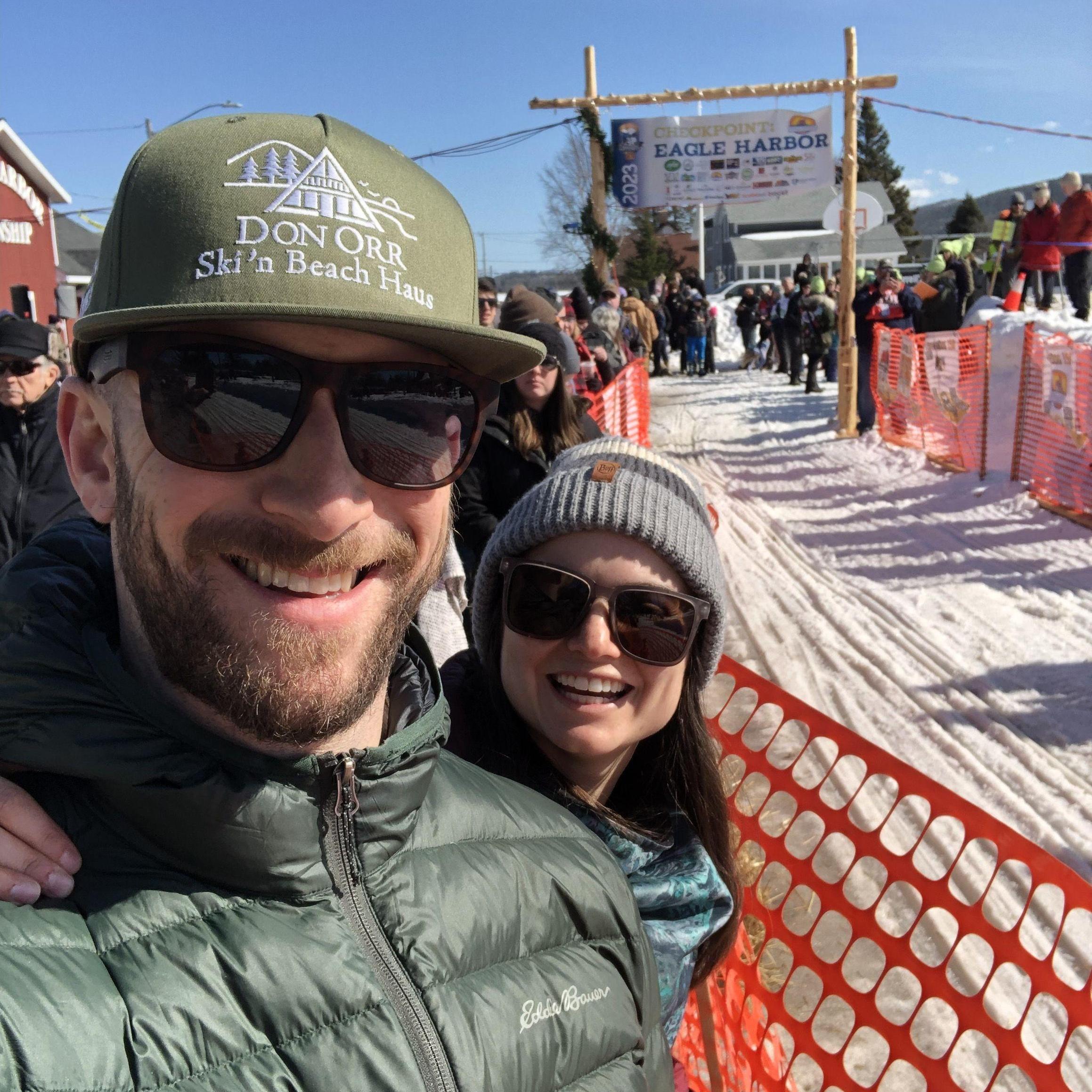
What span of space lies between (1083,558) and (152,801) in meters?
7.87

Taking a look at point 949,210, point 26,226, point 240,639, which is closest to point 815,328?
point 240,639

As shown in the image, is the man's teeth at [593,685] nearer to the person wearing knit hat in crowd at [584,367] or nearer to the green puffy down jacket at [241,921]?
the green puffy down jacket at [241,921]

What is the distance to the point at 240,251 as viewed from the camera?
1.09m

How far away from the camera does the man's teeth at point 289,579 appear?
1.18 m

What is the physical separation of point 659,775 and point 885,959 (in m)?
0.99

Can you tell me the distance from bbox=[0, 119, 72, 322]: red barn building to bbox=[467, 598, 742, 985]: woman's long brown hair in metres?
25.9

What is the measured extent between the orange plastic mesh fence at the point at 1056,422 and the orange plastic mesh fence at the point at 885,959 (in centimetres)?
596

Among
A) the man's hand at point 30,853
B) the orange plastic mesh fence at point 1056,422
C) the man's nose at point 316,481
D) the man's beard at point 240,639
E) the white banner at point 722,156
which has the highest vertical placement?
the white banner at point 722,156

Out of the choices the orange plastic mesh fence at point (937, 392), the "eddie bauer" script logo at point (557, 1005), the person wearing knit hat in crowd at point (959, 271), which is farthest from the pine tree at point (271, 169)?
Result: the person wearing knit hat in crowd at point (959, 271)

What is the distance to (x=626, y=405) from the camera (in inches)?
469

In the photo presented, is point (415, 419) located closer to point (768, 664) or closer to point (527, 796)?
point (527, 796)

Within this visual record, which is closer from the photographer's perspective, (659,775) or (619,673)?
(619,673)

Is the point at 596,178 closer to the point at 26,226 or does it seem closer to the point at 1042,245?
the point at 1042,245

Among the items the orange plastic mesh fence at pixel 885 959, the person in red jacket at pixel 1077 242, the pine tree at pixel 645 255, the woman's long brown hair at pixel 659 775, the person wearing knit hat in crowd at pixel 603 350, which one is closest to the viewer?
the orange plastic mesh fence at pixel 885 959
